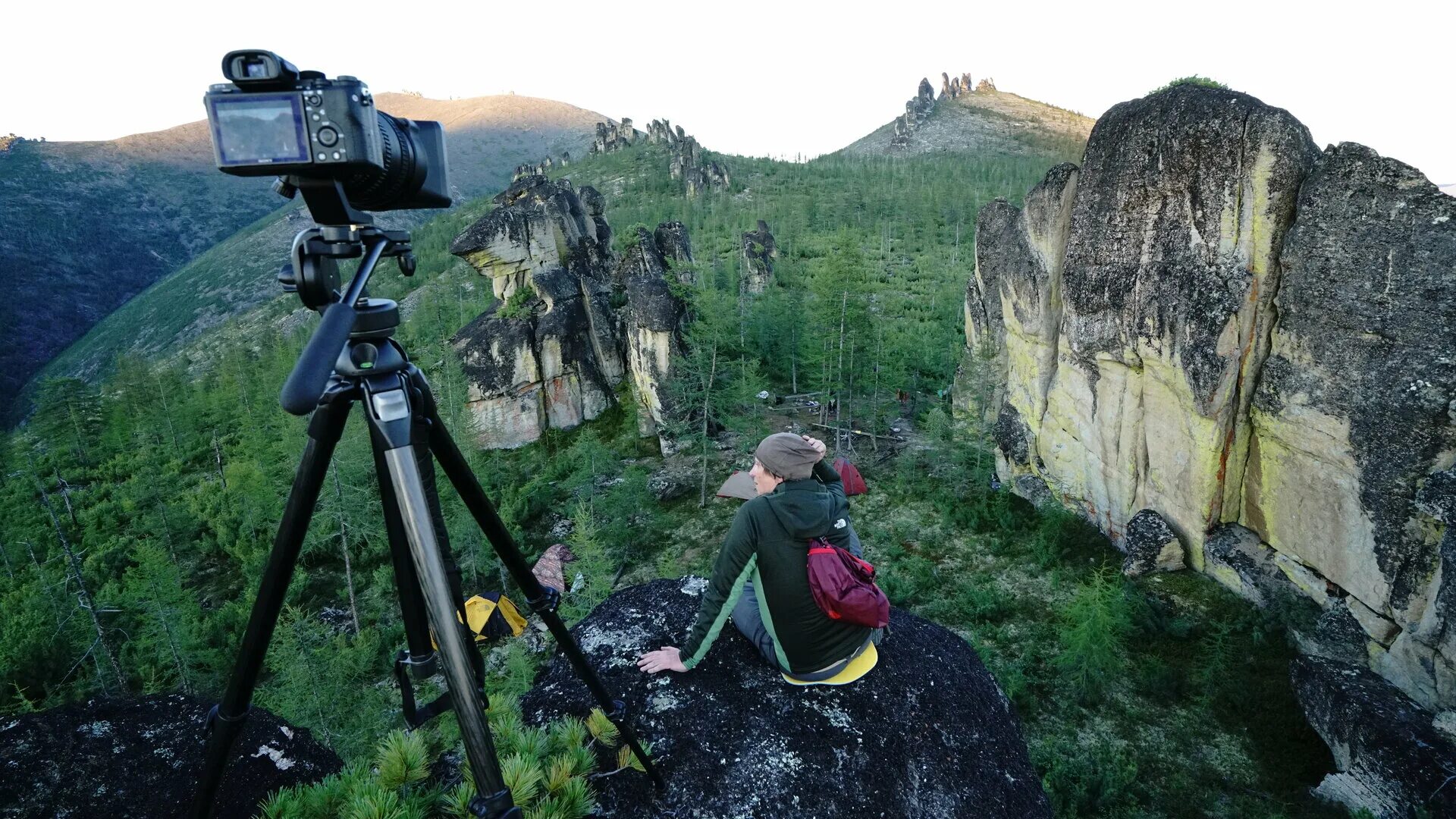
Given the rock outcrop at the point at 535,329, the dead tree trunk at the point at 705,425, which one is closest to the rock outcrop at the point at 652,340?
the dead tree trunk at the point at 705,425

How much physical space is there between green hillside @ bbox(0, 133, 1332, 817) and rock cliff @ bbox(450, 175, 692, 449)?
1179mm

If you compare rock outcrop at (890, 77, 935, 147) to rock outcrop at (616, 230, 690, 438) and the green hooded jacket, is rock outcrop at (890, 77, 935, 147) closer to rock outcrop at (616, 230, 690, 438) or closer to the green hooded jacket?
rock outcrop at (616, 230, 690, 438)

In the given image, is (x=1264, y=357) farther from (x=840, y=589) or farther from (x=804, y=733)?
(x=804, y=733)

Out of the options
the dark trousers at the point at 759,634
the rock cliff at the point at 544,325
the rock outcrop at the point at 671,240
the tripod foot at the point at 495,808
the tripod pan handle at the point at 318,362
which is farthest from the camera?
the rock outcrop at the point at 671,240

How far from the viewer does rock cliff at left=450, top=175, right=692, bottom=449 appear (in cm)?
2545

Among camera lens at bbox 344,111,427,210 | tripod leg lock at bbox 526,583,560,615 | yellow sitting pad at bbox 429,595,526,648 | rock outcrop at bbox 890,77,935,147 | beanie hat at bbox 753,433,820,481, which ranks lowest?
yellow sitting pad at bbox 429,595,526,648

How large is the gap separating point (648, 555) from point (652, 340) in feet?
27.8

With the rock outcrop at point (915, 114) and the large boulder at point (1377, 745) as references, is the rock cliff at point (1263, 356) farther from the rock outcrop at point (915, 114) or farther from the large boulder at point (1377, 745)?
the rock outcrop at point (915, 114)

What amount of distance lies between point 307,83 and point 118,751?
4526mm

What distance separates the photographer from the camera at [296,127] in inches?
64.5

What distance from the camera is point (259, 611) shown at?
6.60ft

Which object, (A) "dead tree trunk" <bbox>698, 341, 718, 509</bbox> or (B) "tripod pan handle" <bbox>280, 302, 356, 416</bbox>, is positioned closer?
(B) "tripod pan handle" <bbox>280, 302, 356, 416</bbox>

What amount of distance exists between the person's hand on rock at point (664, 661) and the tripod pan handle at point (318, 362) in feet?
10.4

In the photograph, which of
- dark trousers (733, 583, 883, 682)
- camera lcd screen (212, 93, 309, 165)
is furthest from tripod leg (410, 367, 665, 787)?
dark trousers (733, 583, 883, 682)
